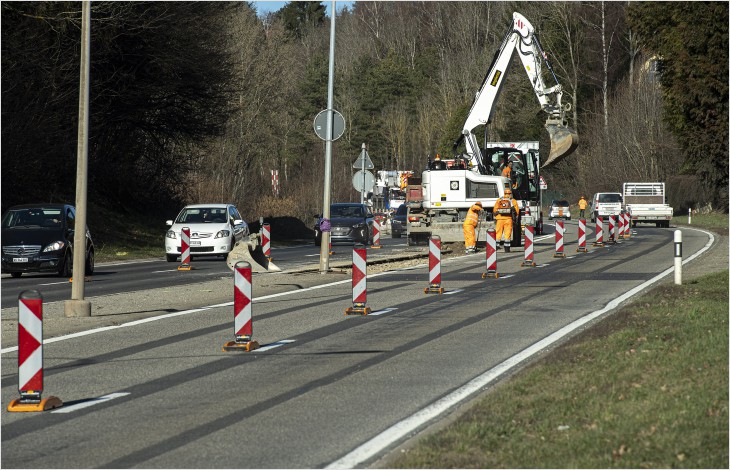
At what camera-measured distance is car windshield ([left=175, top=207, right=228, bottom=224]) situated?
34.2m

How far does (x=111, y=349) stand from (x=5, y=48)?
2485 centimetres

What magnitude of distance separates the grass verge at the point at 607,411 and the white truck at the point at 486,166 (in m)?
24.3

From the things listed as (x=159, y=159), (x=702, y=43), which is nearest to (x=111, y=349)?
Result: (x=702, y=43)

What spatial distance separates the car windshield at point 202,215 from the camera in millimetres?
34250

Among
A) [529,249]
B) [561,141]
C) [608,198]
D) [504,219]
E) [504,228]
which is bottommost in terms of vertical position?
[529,249]

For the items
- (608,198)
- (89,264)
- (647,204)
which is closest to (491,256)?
(89,264)

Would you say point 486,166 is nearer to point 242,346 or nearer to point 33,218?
point 33,218

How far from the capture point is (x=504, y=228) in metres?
33.9

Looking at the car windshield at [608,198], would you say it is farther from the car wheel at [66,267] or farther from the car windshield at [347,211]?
the car wheel at [66,267]

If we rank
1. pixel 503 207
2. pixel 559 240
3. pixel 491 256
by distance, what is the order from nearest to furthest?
pixel 491 256
pixel 559 240
pixel 503 207

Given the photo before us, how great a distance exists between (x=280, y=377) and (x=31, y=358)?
243cm

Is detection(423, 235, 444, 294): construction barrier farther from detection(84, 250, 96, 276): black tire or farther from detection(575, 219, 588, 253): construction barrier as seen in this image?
detection(575, 219, 588, 253): construction barrier

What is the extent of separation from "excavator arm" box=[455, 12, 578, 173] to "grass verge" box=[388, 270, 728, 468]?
26.1m

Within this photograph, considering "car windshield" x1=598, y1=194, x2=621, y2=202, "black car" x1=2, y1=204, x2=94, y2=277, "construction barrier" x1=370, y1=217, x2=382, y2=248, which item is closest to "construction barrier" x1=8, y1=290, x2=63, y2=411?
"black car" x1=2, y1=204, x2=94, y2=277
